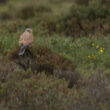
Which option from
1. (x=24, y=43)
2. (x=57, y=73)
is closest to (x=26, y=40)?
(x=24, y=43)

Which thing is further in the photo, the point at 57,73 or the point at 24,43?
the point at 24,43

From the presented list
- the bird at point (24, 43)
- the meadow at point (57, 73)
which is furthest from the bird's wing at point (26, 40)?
the meadow at point (57, 73)

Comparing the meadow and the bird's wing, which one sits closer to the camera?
the meadow

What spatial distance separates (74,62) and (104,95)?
200 centimetres

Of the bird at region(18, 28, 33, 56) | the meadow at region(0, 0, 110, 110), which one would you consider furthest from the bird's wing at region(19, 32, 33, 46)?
the meadow at region(0, 0, 110, 110)

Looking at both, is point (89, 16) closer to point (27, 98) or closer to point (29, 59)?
point (29, 59)

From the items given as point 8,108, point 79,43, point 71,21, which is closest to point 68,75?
point 8,108

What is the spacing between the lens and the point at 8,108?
4.07m

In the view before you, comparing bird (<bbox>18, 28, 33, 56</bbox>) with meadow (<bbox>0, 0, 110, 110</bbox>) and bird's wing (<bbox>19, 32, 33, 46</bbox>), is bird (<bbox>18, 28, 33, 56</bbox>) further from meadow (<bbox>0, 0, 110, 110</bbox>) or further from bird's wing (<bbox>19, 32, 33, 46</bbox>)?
meadow (<bbox>0, 0, 110, 110</bbox>)

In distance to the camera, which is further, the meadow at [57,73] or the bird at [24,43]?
the bird at [24,43]

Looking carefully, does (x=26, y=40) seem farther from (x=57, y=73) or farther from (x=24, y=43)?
(x=57, y=73)

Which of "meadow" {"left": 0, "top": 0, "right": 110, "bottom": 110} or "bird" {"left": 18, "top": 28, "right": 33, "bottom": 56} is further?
"bird" {"left": 18, "top": 28, "right": 33, "bottom": 56}

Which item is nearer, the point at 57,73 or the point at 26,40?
the point at 57,73

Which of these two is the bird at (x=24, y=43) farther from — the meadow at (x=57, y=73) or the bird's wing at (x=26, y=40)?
the meadow at (x=57, y=73)
